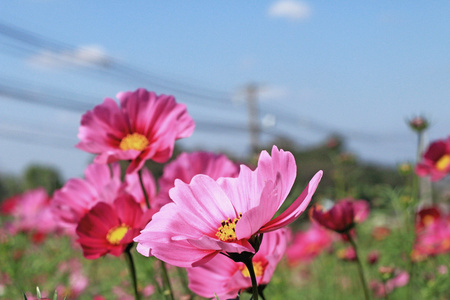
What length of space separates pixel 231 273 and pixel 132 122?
0.24m

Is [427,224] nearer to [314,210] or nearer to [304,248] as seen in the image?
[304,248]

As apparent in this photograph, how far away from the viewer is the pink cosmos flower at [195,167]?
67 cm

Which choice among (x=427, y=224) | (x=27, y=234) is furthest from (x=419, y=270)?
(x=27, y=234)

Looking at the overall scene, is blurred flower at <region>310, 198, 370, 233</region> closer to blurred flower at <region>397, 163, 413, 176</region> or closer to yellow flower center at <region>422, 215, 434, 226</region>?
blurred flower at <region>397, 163, 413, 176</region>

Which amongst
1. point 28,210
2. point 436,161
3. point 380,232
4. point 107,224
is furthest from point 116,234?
point 380,232

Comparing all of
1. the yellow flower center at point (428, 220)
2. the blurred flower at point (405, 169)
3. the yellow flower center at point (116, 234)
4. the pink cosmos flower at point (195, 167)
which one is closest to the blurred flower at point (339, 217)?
the pink cosmos flower at point (195, 167)

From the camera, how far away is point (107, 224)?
0.61 m

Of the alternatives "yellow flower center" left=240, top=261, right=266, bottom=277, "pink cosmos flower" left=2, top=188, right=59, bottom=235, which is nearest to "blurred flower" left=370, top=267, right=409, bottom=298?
"yellow flower center" left=240, top=261, right=266, bottom=277

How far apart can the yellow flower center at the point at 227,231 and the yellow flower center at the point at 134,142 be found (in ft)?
0.77

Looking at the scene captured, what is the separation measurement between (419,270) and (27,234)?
3.78 ft

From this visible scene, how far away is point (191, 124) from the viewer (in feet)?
2.06

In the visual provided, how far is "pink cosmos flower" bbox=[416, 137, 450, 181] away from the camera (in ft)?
4.06

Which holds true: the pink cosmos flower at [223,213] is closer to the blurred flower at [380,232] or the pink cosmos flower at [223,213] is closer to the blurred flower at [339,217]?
the blurred flower at [339,217]

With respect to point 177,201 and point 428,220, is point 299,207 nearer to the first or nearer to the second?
point 177,201
